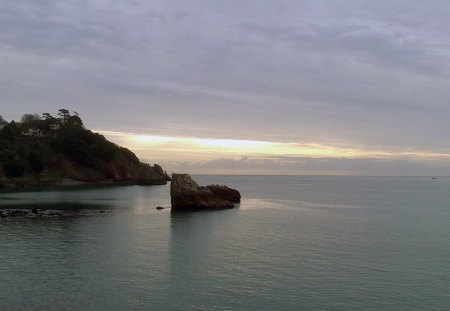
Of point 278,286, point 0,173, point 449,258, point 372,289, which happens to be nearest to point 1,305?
point 278,286

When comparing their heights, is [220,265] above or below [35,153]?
below

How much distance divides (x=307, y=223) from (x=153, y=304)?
4526 cm

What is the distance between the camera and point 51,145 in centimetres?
19712

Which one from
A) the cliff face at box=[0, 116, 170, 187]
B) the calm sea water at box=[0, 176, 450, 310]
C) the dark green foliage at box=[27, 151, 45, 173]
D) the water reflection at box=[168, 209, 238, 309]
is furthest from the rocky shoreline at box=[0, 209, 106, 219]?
the dark green foliage at box=[27, 151, 45, 173]

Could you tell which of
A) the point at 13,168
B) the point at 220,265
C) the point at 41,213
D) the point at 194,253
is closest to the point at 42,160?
the point at 13,168

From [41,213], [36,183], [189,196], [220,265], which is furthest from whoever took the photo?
[36,183]

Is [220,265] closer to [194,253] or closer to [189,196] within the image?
[194,253]

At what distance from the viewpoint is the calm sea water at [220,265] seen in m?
29.7

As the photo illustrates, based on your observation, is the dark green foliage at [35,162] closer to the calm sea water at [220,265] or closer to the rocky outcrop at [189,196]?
the rocky outcrop at [189,196]

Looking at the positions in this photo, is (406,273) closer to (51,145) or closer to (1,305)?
(1,305)

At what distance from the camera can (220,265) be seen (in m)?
39.7

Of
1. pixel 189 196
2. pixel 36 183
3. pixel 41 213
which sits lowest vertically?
pixel 41 213

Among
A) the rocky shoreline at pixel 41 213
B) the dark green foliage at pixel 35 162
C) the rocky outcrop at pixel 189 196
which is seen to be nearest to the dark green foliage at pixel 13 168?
the dark green foliage at pixel 35 162

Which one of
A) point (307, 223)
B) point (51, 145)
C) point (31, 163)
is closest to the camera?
point (307, 223)
